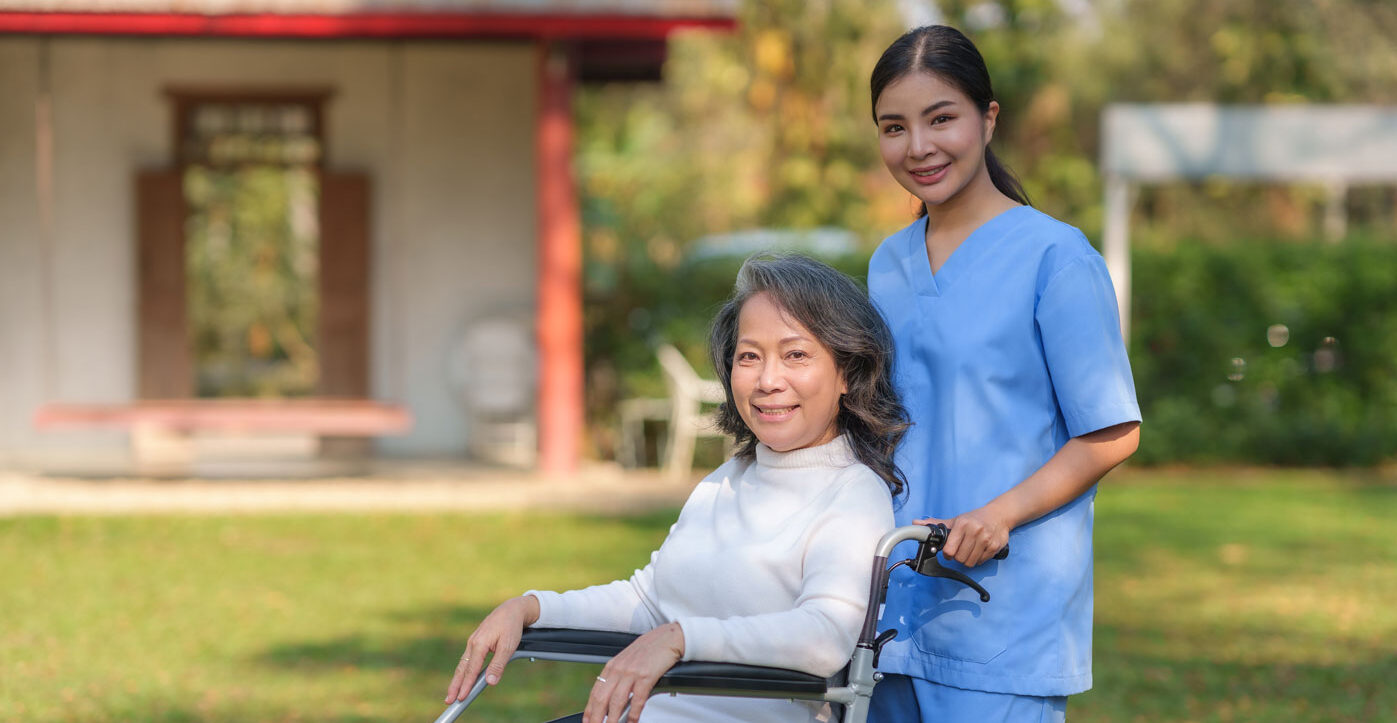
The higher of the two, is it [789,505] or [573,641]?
[789,505]

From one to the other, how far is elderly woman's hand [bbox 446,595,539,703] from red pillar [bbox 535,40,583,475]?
25.0 ft

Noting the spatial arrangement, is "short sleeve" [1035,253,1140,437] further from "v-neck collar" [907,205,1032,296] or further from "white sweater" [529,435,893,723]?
"white sweater" [529,435,893,723]

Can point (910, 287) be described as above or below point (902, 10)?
below

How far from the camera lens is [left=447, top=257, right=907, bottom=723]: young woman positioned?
2.42 m

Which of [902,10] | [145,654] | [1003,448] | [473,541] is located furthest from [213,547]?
[902,10]

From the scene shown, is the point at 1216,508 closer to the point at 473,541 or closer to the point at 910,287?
the point at 473,541

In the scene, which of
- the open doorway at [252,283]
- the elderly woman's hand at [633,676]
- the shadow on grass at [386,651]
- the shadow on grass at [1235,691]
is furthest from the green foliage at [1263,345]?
the elderly woman's hand at [633,676]

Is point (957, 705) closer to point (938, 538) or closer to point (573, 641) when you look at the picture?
point (938, 538)

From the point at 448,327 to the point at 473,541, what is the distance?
3640 mm

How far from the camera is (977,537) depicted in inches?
89.1

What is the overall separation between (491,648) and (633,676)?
332mm

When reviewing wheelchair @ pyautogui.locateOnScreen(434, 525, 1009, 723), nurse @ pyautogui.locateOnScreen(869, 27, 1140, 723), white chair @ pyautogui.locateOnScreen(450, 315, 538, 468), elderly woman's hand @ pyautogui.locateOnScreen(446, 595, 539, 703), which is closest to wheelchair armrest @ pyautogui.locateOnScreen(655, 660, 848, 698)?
wheelchair @ pyautogui.locateOnScreen(434, 525, 1009, 723)

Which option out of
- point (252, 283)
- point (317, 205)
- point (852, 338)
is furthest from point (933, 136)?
point (252, 283)

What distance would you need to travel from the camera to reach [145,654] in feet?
19.5
